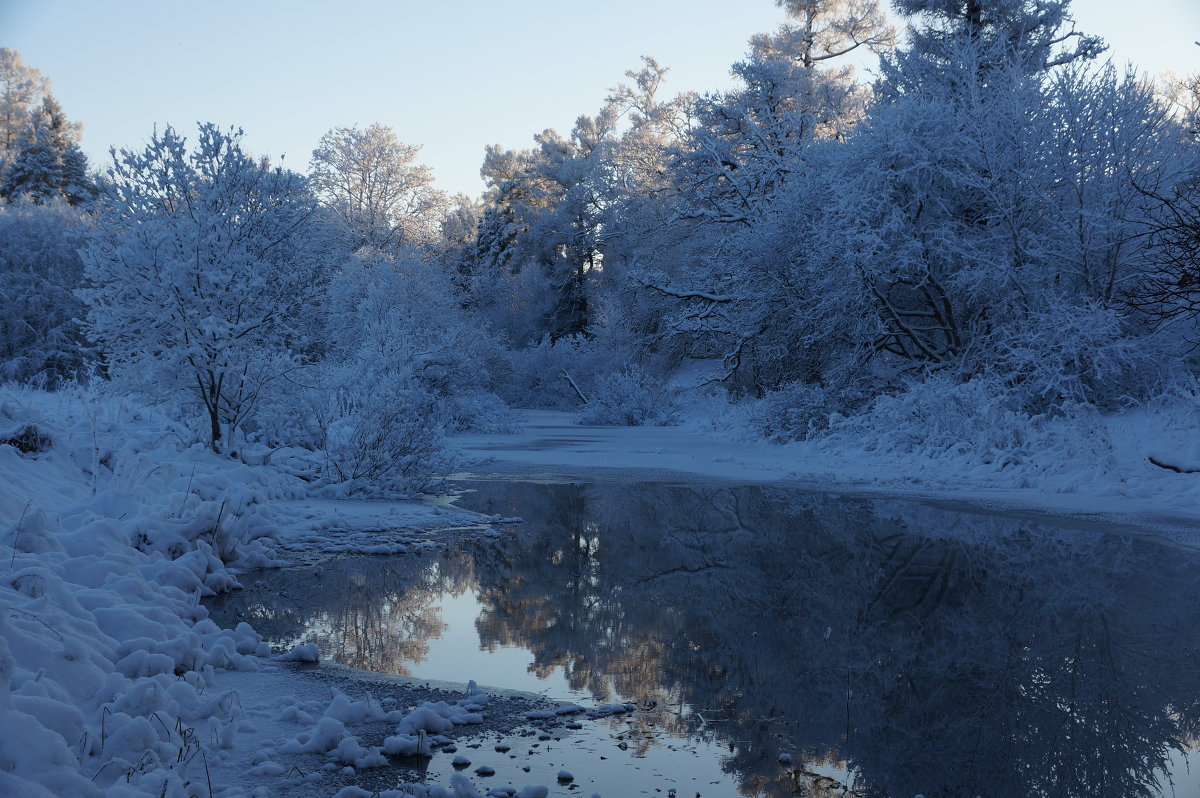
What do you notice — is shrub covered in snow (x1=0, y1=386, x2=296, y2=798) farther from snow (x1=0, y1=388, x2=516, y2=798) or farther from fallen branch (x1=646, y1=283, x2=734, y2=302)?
fallen branch (x1=646, y1=283, x2=734, y2=302)

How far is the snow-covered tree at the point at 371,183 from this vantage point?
149 ft

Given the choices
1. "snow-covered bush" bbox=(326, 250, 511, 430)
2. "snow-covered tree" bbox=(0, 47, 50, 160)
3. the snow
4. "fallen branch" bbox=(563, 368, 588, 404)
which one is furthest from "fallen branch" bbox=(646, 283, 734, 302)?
"snow-covered tree" bbox=(0, 47, 50, 160)

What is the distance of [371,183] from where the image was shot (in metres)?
46.2

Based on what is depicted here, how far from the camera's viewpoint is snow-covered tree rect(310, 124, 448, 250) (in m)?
45.3

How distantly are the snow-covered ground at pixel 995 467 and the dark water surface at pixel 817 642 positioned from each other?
84.5 inches

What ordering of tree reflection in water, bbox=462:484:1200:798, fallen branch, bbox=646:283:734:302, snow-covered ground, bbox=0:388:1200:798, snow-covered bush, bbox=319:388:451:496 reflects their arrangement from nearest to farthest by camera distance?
snow-covered ground, bbox=0:388:1200:798
tree reflection in water, bbox=462:484:1200:798
snow-covered bush, bbox=319:388:451:496
fallen branch, bbox=646:283:734:302

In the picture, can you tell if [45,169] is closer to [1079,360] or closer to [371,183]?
[371,183]

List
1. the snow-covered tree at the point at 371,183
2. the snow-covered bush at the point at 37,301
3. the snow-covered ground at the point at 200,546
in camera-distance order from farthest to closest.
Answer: the snow-covered tree at the point at 371,183 → the snow-covered bush at the point at 37,301 → the snow-covered ground at the point at 200,546

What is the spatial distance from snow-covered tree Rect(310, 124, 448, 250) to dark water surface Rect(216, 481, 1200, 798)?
37715 millimetres

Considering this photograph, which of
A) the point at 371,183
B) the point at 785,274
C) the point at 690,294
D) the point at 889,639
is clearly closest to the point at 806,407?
the point at 785,274

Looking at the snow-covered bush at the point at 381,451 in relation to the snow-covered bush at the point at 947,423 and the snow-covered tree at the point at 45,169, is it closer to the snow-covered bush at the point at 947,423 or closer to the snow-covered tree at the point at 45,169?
the snow-covered bush at the point at 947,423

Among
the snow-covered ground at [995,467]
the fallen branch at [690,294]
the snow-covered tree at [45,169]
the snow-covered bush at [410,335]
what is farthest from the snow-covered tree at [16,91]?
the snow-covered ground at [995,467]

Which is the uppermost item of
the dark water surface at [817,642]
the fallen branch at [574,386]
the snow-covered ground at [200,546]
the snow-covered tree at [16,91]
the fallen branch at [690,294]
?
the snow-covered tree at [16,91]

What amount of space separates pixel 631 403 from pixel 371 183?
878 inches
